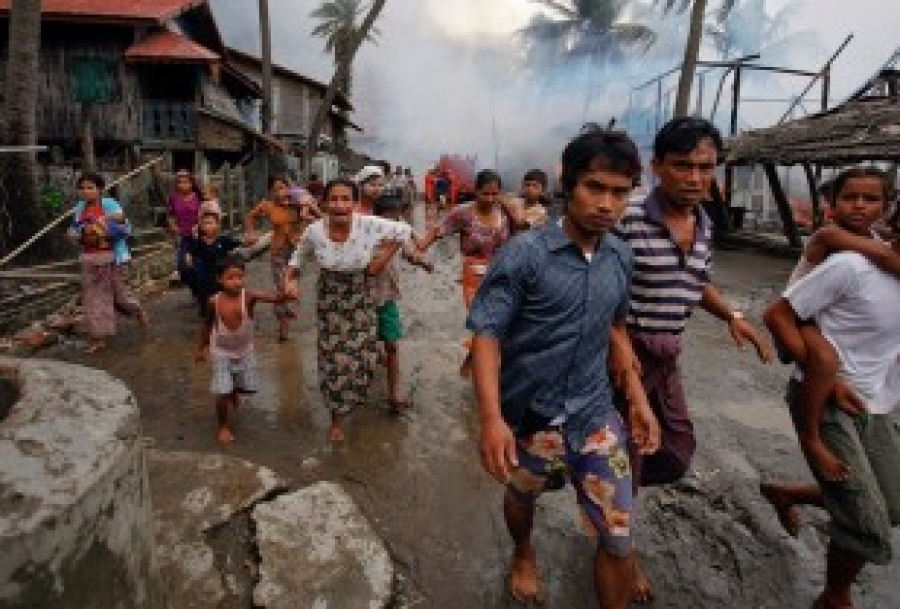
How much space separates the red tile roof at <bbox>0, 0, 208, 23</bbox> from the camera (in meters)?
18.1

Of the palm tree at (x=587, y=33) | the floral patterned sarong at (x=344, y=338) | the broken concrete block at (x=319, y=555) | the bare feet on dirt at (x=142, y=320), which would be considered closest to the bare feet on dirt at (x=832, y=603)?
the broken concrete block at (x=319, y=555)

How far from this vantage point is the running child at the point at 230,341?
14.2 feet

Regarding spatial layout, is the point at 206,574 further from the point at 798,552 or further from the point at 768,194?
the point at 768,194

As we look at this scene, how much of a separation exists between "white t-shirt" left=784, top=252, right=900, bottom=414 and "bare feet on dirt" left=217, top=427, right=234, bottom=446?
3.21 m

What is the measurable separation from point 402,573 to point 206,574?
0.79m

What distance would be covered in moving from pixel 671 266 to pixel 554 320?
659mm

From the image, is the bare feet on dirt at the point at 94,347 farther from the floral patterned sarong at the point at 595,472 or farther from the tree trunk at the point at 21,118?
the floral patterned sarong at the point at 595,472

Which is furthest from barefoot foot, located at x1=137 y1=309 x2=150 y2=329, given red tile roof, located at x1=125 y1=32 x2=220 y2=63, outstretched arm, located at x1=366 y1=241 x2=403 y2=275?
red tile roof, located at x1=125 y1=32 x2=220 y2=63

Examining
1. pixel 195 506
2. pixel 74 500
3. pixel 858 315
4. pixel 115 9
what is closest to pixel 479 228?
pixel 195 506

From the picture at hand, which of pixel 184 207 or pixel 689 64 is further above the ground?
pixel 689 64

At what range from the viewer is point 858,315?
2.50 m

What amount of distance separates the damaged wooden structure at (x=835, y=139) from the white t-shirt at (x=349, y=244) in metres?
8.40

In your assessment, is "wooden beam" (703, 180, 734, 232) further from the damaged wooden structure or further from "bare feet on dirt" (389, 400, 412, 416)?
"bare feet on dirt" (389, 400, 412, 416)

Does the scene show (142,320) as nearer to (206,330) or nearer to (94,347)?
(94,347)
